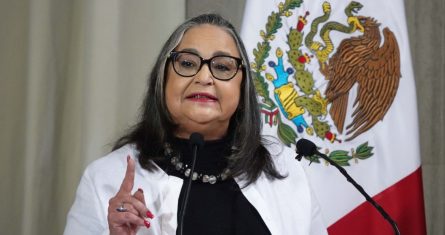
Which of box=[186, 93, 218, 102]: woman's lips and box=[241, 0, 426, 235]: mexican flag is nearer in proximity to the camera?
box=[186, 93, 218, 102]: woman's lips

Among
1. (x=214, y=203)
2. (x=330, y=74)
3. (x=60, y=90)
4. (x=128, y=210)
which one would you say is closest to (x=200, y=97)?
(x=214, y=203)

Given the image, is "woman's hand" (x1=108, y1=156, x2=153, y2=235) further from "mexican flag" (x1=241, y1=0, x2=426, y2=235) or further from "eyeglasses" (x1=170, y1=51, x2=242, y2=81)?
"mexican flag" (x1=241, y1=0, x2=426, y2=235)

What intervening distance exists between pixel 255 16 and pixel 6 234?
146 centimetres

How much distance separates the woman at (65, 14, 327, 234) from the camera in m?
1.53

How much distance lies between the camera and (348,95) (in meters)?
2.32

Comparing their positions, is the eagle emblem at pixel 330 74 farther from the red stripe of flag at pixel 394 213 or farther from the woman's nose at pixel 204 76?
the woman's nose at pixel 204 76

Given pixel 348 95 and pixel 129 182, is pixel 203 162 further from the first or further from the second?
pixel 348 95

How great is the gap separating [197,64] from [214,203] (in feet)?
1.35

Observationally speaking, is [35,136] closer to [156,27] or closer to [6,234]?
[6,234]

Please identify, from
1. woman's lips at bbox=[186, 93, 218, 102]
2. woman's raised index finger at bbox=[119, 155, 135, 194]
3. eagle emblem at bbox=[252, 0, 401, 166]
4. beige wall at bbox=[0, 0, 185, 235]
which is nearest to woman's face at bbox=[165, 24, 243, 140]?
woman's lips at bbox=[186, 93, 218, 102]

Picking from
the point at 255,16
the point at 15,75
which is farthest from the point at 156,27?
the point at 15,75

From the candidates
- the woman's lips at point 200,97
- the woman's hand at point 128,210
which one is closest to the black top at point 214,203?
the woman's lips at point 200,97

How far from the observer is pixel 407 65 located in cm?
233

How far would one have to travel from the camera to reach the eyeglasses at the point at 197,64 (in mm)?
1564
